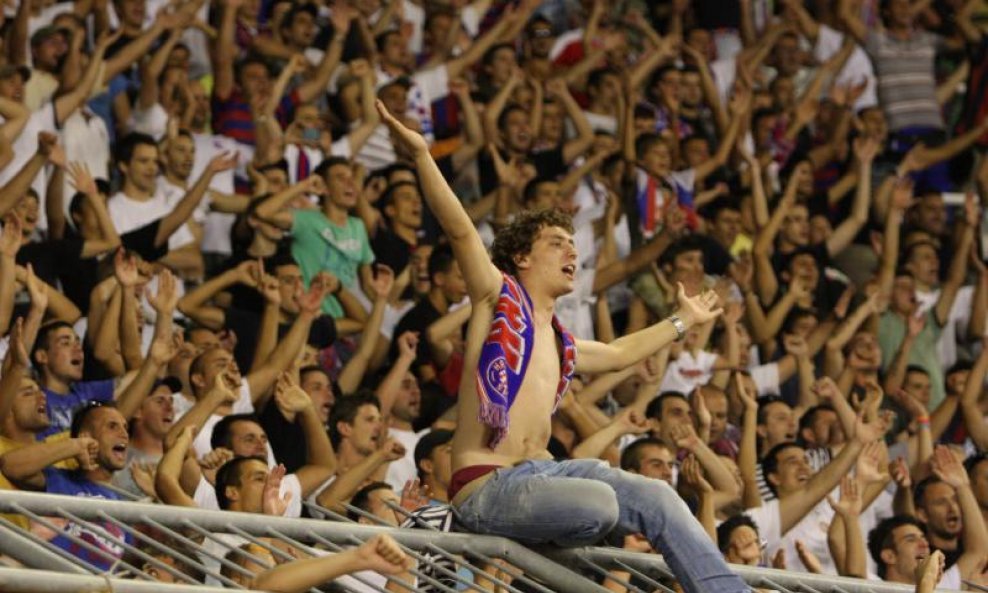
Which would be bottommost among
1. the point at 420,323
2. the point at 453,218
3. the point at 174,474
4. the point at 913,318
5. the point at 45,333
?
the point at 913,318

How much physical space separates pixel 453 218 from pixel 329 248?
4.73 metres

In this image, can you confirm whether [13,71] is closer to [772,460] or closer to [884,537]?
[772,460]

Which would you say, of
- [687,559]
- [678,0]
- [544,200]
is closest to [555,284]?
[687,559]

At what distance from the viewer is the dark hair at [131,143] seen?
11.6 meters

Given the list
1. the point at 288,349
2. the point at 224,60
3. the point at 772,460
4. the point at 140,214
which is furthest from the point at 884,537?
the point at 224,60

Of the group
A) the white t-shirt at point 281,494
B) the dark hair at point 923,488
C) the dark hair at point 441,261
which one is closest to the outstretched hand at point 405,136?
the white t-shirt at point 281,494

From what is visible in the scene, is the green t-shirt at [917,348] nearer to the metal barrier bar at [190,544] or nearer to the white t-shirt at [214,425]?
the white t-shirt at [214,425]

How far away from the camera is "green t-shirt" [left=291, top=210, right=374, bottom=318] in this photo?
11.7 m

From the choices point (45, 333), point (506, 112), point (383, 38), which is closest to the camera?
point (45, 333)

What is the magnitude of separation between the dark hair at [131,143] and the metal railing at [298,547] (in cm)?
402

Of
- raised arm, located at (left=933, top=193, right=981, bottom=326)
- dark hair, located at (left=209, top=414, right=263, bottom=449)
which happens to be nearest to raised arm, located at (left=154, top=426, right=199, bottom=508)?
dark hair, located at (left=209, top=414, right=263, bottom=449)

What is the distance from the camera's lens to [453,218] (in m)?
7.16

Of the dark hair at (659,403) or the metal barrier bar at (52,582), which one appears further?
the dark hair at (659,403)

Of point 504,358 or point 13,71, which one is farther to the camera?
point 13,71
